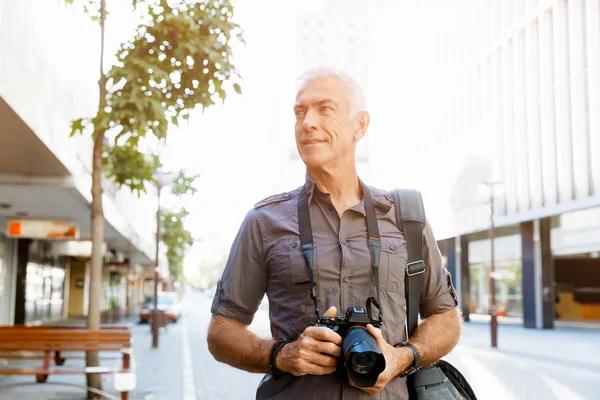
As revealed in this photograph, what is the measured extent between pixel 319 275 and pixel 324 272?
0.7 inches

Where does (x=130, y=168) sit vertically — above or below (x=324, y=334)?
above

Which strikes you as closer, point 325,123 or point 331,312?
point 331,312

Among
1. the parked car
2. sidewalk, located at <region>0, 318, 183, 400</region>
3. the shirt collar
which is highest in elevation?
the shirt collar

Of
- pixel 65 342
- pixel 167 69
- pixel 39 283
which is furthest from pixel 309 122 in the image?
pixel 39 283

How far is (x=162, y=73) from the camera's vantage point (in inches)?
346

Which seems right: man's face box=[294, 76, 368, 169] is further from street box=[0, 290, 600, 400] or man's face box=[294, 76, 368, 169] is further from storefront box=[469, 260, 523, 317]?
storefront box=[469, 260, 523, 317]

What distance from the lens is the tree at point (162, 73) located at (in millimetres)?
8875

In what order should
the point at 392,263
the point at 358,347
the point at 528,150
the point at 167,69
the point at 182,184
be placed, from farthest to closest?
the point at 528,150
the point at 182,184
the point at 167,69
the point at 392,263
the point at 358,347

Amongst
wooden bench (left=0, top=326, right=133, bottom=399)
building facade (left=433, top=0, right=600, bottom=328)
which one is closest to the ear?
wooden bench (left=0, top=326, right=133, bottom=399)

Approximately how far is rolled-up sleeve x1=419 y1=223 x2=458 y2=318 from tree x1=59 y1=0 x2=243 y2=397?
267 inches

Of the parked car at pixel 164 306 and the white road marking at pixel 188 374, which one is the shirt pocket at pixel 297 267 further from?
the parked car at pixel 164 306

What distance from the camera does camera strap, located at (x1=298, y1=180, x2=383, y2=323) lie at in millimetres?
2102

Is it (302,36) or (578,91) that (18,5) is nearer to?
(578,91)

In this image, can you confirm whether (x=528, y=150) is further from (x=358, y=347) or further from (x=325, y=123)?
(x=358, y=347)
